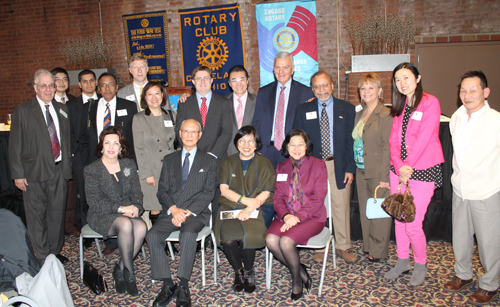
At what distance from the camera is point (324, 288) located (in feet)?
10.1

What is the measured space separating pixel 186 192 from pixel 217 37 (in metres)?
4.27

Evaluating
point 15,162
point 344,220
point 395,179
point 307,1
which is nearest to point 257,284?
point 344,220

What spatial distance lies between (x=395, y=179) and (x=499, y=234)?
33.7 inches

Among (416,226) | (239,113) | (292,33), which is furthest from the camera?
(292,33)

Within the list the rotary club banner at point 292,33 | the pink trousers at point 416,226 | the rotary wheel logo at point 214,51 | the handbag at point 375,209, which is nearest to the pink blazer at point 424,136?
the pink trousers at point 416,226

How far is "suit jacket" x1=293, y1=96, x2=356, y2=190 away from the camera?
11.0 feet

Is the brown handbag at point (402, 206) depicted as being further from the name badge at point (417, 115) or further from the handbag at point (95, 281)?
the handbag at point (95, 281)

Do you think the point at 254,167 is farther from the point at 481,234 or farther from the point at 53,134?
the point at 53,134

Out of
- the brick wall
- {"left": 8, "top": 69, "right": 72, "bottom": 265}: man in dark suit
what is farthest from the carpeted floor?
the brick wall

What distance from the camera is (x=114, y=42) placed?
23.7 feet

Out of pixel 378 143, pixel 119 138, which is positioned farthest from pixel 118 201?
pixel 378 143

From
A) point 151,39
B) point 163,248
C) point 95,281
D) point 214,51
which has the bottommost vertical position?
point 95,281

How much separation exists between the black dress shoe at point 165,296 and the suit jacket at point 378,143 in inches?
81.3

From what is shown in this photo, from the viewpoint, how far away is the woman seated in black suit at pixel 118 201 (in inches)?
121
